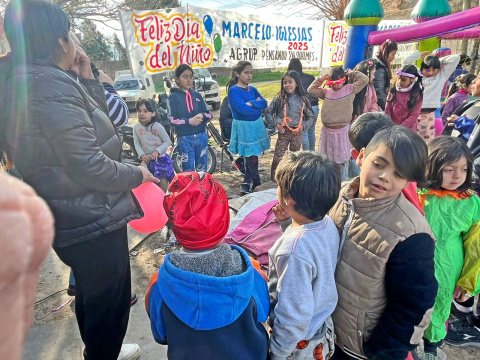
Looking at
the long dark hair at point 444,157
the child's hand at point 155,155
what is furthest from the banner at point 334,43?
the long dark hair at point 444,157

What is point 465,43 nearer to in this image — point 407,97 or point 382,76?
point 382,76

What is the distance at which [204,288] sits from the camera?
1039 mm

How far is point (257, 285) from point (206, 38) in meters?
5.41

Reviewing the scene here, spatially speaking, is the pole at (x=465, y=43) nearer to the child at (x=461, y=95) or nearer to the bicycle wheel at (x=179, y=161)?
the child at (x=461, y=95)

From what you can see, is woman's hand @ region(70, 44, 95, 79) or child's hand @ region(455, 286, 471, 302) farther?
child's hand @ region(455, 286, 471, 302)

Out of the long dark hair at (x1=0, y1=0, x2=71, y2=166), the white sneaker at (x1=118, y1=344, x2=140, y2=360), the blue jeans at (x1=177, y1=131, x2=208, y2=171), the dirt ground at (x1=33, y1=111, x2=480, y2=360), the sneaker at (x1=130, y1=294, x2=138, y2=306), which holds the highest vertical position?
the long dark hair at (x1=0, y1=0, x2=71, y2=166)

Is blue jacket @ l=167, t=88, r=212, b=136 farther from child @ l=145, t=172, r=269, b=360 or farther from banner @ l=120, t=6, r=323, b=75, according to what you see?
child @ l=145, t=172, r=269, b=360

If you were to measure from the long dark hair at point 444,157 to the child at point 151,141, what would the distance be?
278 centimetres

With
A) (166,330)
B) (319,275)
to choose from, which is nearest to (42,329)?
(166,330)

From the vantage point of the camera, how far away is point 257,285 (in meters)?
1.21

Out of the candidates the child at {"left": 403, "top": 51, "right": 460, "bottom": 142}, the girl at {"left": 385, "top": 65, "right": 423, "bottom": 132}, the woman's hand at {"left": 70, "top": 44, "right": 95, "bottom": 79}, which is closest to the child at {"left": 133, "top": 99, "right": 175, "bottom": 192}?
the woman's hand at {"left": 70, "top": 44, "right": 95, "bottom": 79}

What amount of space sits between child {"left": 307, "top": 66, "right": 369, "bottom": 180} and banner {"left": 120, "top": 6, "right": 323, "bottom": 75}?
251 centimetres

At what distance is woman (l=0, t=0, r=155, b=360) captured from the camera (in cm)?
124

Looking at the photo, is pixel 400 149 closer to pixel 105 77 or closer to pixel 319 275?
pixel 319 275
